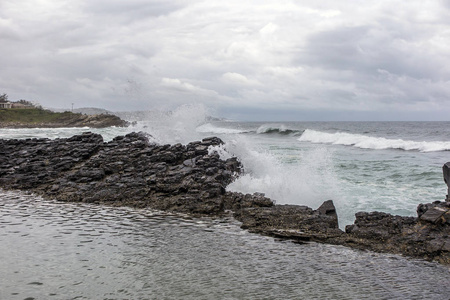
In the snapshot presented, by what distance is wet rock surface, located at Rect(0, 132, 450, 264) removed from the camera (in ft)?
30.1

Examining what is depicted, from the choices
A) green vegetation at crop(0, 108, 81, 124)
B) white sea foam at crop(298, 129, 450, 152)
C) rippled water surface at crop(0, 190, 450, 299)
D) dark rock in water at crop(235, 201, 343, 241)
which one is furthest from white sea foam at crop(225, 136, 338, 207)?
green vegetation at crop(0, 108, 81, 124)

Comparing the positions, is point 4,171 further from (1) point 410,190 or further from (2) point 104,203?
(1) point 410,190

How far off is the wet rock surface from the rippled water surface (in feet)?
2.44

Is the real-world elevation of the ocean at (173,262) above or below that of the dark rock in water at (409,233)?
below

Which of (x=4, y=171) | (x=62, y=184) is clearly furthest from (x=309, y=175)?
(x=4, y=171)

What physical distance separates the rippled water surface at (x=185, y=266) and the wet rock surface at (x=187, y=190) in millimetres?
742

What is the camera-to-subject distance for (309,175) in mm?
17344

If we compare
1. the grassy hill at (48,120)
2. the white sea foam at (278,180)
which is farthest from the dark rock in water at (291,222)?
the grassy hill at (48,120)

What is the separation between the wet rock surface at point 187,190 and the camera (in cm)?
917

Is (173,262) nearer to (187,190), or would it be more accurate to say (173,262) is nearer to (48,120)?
(187,190)

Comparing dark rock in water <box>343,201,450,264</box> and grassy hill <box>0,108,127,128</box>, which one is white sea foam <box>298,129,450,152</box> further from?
grassy hill <box>0,108,127,128</box>

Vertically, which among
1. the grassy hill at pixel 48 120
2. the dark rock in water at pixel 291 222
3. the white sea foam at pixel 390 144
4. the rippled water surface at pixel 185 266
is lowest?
the rippled water surface at pixel 185 266

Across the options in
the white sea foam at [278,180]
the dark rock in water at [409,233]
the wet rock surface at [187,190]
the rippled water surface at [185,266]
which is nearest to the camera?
the rippled water surface at [185,266]

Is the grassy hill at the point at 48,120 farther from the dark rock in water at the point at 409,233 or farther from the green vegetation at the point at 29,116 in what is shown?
the dark rock in water at the point at 409,233
